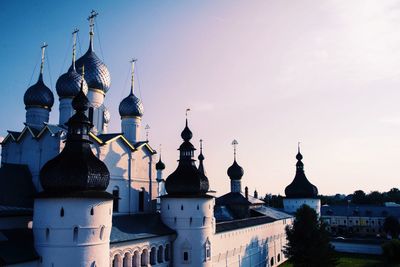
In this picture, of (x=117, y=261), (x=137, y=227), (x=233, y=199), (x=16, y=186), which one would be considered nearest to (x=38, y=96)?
(x=16, y=186)

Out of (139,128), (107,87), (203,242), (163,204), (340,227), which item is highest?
(107,87)

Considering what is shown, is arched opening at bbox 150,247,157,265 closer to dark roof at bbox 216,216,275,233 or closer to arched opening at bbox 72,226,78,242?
dark roof at bbox 216,216,275,233

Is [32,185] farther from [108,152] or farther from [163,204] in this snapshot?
[163,204]

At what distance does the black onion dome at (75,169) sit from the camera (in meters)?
15.2

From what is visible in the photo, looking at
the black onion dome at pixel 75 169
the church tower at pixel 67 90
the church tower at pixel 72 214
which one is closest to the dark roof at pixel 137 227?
the church tower at pixel 72 214

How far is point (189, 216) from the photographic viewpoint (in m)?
22.2

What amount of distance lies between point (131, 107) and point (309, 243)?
Result: 53.4 ft

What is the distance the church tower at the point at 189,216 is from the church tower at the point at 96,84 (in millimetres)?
5456

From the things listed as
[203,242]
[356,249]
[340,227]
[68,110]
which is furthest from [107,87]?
[340,227]

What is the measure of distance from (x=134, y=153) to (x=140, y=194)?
2.58m

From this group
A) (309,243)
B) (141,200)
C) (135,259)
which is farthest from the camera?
(309,243)

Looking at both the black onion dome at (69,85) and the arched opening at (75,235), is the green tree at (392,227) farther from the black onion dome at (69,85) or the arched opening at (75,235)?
the arched opening at (75,235)

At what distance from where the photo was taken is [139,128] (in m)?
25.8

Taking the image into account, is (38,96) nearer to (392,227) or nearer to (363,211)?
(392,227)
